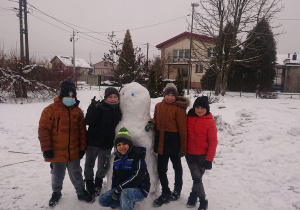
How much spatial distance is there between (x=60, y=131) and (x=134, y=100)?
1.06m

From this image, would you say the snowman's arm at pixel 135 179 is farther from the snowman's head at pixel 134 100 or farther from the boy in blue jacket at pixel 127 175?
the snowman's head at pixel 134 100

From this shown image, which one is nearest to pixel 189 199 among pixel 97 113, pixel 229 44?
pixel 97 113

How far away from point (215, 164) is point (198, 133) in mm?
2226

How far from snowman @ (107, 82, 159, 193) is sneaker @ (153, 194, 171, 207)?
0.50 feet

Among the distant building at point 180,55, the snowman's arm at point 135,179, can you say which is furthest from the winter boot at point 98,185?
the distant building at point 180,55

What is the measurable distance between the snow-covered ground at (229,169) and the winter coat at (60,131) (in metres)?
0.75

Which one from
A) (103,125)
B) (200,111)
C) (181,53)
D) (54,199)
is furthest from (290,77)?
(54,199)

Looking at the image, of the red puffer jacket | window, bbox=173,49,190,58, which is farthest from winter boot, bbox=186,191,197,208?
window, bbox=173,49,190,58

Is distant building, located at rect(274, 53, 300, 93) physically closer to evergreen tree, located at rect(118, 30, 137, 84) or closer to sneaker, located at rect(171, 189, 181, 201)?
evergreen tree, located at rect(118, 30, 137, 84)

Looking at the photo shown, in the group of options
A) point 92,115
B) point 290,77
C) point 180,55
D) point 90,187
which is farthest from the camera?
point 180,55

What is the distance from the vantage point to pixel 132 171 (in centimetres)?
254

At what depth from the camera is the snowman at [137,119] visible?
2.89m

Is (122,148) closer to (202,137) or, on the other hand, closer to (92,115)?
(92,115)

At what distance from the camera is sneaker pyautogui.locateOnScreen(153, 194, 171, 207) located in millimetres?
2973
